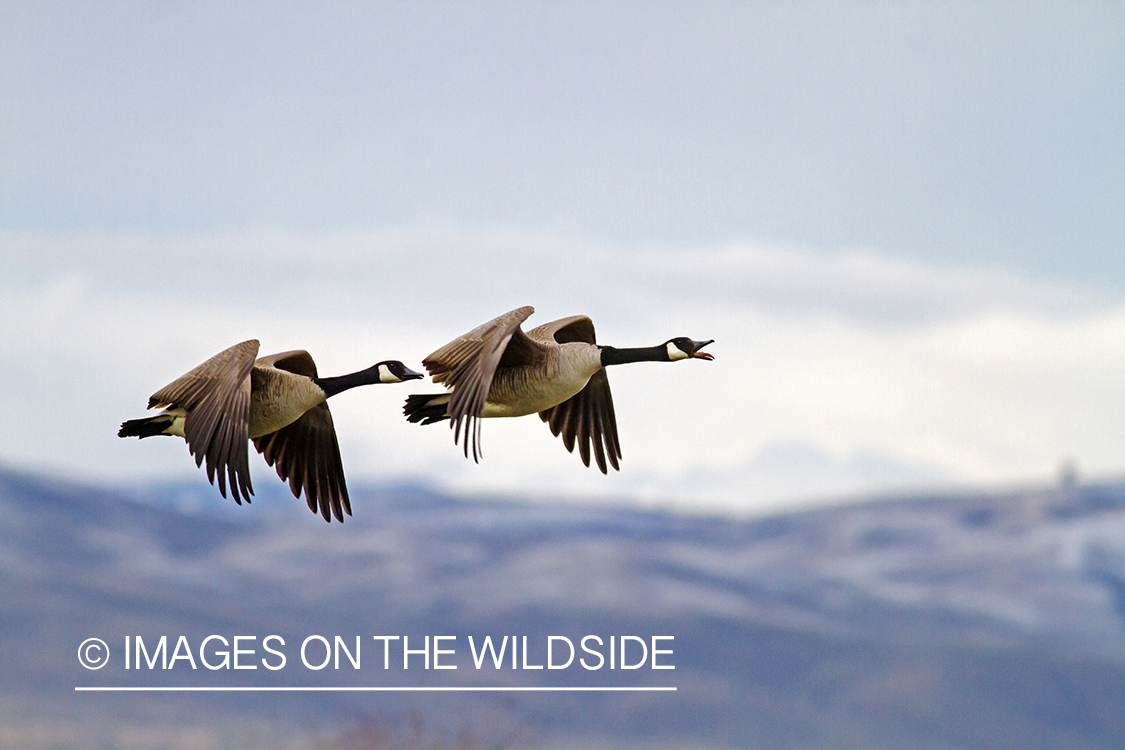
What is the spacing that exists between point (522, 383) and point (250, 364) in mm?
2081

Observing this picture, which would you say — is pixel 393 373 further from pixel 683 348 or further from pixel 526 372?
pixel 683 348

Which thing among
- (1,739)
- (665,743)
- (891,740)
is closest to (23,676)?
(1,739)

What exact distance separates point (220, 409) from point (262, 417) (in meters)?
0.83

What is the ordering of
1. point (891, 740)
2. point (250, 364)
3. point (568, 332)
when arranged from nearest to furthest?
point (250, 364), point (568, 332), point (891, 740)

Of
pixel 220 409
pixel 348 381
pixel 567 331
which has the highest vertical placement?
pixel 567 331

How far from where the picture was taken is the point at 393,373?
11.6 metres

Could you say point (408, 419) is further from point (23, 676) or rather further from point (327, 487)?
point (23, 676)

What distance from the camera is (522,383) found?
11.7 m

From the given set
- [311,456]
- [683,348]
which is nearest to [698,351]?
[683,348]

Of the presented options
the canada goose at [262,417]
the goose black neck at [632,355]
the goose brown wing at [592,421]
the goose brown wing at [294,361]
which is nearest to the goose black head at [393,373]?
the canada goose at [262,417]

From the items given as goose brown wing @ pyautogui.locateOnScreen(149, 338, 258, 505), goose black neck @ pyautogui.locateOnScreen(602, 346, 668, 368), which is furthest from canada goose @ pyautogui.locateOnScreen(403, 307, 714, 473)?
goose brown wing @ pyautogui.locateOnScreen(149, 338, 258, 505)

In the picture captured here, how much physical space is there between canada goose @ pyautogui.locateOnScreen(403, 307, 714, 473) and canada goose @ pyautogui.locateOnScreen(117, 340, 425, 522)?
0.43 m

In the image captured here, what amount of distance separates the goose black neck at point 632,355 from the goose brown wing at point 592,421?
117cm

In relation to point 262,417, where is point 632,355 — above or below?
above
